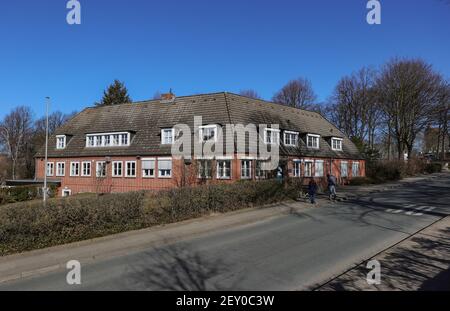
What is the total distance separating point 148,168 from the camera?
32.5 m

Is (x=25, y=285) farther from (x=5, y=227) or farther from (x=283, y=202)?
(x=283, y=202)

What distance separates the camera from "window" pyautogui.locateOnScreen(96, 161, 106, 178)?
34906mm

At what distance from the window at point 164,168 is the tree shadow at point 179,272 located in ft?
68.1

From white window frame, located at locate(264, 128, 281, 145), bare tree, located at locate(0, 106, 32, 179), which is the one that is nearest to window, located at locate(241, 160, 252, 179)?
white window frame, located at locate(264, 128, 281, 145)

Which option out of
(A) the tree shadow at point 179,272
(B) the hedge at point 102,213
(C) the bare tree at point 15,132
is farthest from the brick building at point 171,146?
(C) the bare tree at point 15,132

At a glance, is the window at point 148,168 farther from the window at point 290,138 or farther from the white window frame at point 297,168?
the white window frame at point 297,168

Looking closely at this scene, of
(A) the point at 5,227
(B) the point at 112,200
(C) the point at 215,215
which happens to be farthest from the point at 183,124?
(A) the point at 5,227

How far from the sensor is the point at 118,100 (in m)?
68.4

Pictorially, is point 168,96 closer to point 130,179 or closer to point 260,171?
point 130,179

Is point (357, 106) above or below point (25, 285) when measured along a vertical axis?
above

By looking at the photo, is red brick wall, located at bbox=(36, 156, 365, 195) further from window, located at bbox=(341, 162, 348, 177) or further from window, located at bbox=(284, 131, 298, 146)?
window, located at bbox=(284, 131, 298, 146)

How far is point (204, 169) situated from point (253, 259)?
57.4 ft

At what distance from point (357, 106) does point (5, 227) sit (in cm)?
6047

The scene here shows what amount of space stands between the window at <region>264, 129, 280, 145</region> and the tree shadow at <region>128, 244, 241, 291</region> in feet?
71.9
